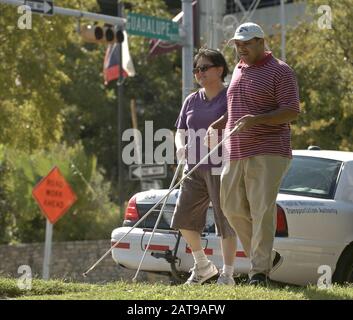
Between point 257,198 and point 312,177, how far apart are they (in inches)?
90.7

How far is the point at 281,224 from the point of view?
345 inches

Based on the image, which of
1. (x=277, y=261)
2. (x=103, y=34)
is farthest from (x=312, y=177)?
(x=103, y=34)

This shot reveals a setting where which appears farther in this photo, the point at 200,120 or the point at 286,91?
the point at 200,120

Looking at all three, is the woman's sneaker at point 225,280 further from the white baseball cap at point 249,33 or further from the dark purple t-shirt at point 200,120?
the white baseball cap at point 249,33

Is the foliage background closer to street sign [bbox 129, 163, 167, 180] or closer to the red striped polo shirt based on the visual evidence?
street sign [bbox 129, 163, 167, 180]

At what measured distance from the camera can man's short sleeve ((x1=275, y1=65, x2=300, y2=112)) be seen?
24.0ft

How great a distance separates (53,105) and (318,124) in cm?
614

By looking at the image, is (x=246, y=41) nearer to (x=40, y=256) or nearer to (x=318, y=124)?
(x=318, y=124)

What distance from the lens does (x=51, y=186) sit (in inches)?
671

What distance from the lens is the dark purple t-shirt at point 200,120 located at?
8188 mm

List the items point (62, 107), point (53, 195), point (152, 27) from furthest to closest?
→ 1. point (62, 107)
2. point (152, 27)
3. point (53, 195)

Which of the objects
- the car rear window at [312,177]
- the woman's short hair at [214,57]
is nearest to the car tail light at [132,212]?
the car rear window at [312,177]

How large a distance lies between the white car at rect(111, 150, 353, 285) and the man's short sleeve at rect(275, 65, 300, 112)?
1.65 metres

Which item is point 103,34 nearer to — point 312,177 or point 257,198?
point 312,177
